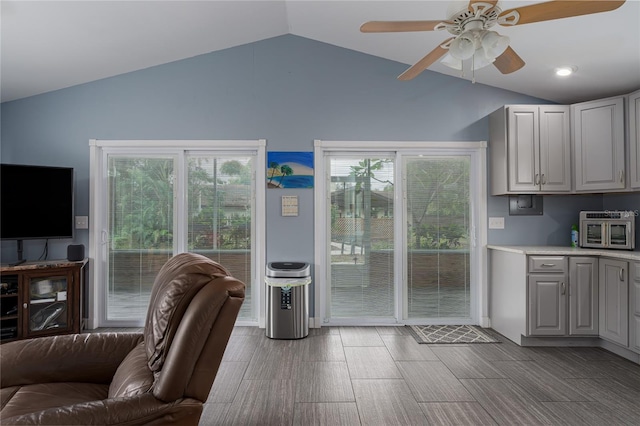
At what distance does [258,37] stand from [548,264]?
12.0ft

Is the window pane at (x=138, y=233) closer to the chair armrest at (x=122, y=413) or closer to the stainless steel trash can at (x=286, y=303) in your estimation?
the stainless steel trash can at (x=286, y=303)

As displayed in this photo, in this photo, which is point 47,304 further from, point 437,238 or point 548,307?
point 548,307

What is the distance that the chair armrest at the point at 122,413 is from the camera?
1.19 metres

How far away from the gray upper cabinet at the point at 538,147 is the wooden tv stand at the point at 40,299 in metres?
4.48

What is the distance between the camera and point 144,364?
1.58 metres

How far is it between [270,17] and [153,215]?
240 cm

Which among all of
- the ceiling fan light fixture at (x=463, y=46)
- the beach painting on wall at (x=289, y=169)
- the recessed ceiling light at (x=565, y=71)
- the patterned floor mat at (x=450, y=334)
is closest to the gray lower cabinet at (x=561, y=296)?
the patterned floor mat at (x=450, y=334)

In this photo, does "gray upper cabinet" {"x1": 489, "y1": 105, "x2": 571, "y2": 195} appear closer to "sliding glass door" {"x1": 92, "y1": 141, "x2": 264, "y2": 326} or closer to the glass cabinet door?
"sliding glass door" {"x1": 92, "y1": 141, "x2": 264, "y2": 326}

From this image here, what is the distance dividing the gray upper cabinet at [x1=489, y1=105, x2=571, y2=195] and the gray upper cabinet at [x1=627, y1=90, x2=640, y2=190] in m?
0.47

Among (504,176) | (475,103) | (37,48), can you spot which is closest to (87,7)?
(37,48)

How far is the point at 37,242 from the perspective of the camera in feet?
12.7

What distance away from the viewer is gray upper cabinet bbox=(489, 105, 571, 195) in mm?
3697

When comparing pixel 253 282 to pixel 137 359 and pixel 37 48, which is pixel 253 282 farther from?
pixel 37 48

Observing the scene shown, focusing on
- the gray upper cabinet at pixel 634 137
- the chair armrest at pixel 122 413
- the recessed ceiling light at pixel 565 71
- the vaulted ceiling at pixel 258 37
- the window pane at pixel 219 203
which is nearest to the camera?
the chair armrest at pixel 122 413
